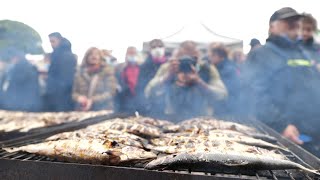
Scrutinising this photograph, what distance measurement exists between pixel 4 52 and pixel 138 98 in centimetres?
480

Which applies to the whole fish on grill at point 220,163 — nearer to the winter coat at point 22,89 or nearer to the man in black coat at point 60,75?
the man in black coat at point 60,75

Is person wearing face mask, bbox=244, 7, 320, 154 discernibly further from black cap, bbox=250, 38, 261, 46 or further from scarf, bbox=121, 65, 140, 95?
scarf, bbox=121, 65, 140, 95

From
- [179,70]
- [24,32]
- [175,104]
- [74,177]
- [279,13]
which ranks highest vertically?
[24,32]

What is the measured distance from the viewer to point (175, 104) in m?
7.91

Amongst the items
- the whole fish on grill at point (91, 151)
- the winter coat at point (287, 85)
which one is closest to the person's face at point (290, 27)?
the winter coat at point (287, 85)

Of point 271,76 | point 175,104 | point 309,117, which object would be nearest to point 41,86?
point 175,104

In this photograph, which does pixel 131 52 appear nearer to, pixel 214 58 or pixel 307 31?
pixel 214 58

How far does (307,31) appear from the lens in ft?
17.7

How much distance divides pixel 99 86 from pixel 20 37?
388 cm

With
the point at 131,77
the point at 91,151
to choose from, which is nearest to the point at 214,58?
the point at 131,77

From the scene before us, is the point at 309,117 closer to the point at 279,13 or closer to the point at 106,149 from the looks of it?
the point at 279,13

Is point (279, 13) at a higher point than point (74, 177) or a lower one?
higher

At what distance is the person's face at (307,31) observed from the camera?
17.7 ft

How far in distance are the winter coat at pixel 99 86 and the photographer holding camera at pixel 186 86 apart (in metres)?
1.44
